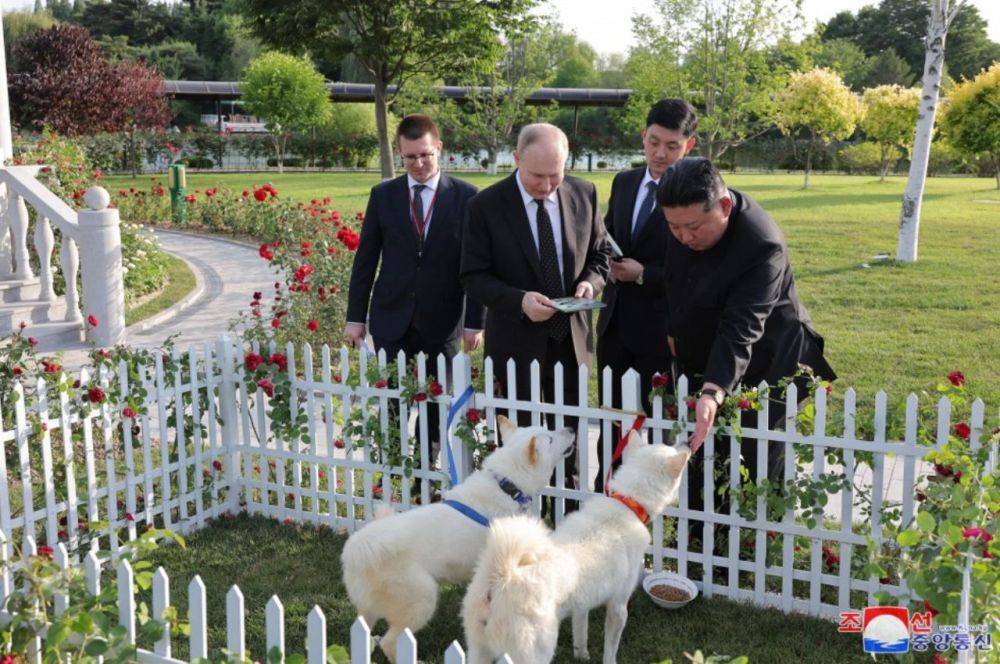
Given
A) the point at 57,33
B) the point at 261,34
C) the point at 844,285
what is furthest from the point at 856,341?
the point at 57,33

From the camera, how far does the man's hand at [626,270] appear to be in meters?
4.75

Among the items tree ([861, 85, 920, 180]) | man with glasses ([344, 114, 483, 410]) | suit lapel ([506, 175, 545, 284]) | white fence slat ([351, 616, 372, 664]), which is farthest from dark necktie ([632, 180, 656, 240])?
tree ([861, 85, 920, 180])

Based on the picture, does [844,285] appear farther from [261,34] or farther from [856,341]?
[261,34]

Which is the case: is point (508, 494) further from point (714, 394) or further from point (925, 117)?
point (925, 117)

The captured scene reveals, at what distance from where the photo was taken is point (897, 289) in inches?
480

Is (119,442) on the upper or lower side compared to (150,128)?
lower

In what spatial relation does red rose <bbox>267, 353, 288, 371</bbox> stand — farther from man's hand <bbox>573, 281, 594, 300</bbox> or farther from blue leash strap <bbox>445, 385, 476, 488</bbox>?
man's hand <bbox>573, 281, 594, 300</bbox>

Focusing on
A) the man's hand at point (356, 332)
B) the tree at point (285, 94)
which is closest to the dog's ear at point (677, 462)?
the man's hand at point (356, 332)

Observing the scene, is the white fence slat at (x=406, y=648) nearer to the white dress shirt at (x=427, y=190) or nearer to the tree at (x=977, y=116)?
the white dress shirt at (x=427, y=190)

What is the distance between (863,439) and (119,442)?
4404 mm

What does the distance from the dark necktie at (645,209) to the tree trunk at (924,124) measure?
991 centimetres

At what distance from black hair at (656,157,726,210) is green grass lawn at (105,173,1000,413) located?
4379 millimetres

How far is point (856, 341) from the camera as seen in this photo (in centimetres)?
938

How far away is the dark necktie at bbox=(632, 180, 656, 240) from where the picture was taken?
494 centimetres
